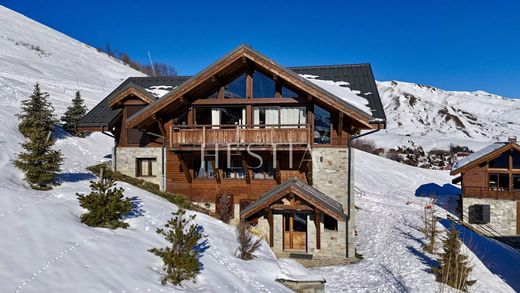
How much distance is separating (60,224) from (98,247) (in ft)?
5.04

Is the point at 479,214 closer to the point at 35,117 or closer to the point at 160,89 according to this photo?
the point at 160,89

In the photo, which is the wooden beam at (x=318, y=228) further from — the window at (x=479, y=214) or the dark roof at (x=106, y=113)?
the window at (x=479, y=214)

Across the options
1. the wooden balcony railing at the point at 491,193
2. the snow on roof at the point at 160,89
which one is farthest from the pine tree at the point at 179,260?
the wooden balcony railing at the point at 491,193

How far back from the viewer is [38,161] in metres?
13.1

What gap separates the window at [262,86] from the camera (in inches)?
699

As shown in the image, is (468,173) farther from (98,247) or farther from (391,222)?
(98,247)

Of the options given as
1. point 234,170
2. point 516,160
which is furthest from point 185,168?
point 516,160

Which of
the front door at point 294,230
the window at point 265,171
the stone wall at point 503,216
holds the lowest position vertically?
the stone wall at point 503,216

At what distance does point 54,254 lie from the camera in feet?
28.0

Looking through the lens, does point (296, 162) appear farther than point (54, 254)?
Yes

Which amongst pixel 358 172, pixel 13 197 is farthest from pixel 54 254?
pixel 358 172

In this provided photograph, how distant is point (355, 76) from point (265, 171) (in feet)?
26.6

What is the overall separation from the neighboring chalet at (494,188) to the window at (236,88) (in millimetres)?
20146

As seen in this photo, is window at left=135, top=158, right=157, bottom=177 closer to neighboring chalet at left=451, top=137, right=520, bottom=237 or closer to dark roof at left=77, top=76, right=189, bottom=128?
dark roof at left=77, top=76, right=189, bottom=128
